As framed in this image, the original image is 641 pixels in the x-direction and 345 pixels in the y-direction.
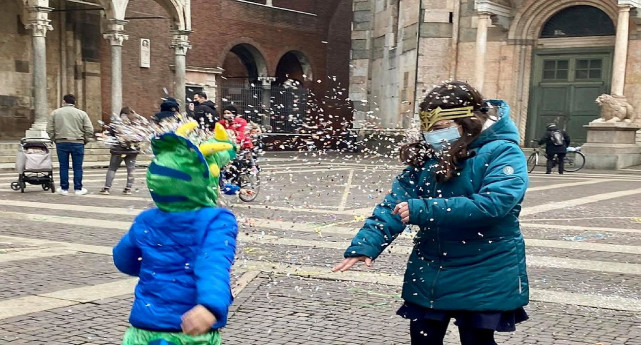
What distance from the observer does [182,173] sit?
243cm

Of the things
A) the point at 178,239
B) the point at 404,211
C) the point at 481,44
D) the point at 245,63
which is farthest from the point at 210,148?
the point at 245,63

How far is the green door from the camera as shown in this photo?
915 inches

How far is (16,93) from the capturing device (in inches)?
850

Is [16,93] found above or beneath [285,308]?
above

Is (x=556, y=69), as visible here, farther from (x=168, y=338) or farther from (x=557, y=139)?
(x=168, y=338)

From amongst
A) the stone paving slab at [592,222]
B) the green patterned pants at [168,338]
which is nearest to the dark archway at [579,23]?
the stone paving slab at [592,222]

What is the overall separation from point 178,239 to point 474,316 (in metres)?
1.27

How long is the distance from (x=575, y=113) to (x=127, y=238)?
23.4 m

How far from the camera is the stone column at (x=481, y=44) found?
2391 cm

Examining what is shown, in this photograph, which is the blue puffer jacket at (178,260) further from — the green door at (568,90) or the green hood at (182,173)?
the green door at (568,90)

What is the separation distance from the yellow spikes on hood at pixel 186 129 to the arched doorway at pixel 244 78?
26177mm

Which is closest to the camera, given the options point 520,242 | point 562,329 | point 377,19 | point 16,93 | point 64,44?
point 520,242

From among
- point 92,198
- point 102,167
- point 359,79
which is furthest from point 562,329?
point 359,79

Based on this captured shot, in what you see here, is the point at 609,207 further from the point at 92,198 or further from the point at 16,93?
the point at 16,93
